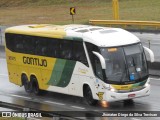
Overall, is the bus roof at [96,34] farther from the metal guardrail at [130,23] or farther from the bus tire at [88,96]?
the metal guardrail at [130,23]

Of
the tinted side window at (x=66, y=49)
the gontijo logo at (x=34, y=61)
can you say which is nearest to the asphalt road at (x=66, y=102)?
the gontijo logo at (x=34, y=61)

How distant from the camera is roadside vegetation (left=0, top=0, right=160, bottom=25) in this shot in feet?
198

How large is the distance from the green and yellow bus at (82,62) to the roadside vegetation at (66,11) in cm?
3045

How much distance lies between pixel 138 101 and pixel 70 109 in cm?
271

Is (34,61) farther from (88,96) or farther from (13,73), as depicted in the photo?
(88,96)

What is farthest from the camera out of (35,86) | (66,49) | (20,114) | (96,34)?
(35,86)

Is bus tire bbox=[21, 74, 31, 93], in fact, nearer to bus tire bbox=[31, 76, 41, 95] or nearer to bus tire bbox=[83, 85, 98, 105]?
bus tire bbox=[31, 76, 41, 95]

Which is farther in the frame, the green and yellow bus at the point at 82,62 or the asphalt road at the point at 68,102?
the asphalt road at the point at 68,102

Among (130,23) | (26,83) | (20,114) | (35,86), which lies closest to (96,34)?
(35,86)

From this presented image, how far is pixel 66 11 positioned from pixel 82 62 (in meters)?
50.8

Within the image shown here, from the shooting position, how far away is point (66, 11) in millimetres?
71562

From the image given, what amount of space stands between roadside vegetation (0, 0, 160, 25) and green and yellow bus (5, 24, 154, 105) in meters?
30.4

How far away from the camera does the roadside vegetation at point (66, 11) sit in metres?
60.4

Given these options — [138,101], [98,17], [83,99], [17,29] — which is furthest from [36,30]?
[98,17]
